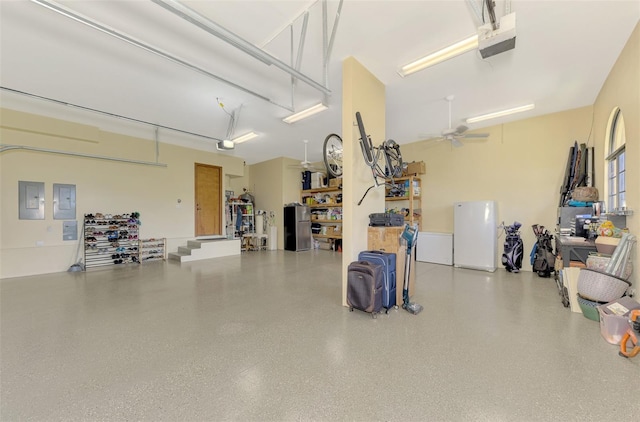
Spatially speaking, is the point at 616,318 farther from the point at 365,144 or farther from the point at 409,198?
the point at 409,198

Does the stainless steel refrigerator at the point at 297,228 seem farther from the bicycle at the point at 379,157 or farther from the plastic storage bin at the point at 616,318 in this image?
the plastic storage bin at the point at 616,318

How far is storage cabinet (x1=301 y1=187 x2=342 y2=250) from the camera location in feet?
28.3

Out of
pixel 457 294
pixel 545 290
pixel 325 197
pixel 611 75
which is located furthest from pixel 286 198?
pixel 611 75

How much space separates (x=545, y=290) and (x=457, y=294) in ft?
4.88

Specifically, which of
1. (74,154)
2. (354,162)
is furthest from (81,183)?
(354,162)

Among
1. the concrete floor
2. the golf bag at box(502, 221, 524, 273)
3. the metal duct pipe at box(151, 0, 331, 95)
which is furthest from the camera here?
the golf bag at box(502, 221, 524, 273)

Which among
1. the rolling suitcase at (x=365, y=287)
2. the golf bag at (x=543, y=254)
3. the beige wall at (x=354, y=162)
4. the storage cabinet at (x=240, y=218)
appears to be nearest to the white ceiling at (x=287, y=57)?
the beige wall at (x=354, y=162)

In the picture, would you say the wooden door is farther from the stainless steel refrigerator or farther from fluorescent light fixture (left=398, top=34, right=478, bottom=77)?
fluorescent light fixture (left=398, top=34, right=478, bottom=77)

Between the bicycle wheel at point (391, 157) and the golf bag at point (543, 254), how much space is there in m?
3.40

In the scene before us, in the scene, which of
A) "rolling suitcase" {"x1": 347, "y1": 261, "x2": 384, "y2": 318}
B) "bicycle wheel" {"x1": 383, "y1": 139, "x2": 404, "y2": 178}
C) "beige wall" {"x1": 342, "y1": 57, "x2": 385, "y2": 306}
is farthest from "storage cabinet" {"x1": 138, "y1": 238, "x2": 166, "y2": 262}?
"bicycle wheel" {"x1": 383, "y1": 139, "x2": 404, "y2": 178}

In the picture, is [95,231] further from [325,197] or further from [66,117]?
[325,197]

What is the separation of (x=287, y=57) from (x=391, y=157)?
79.2 inches

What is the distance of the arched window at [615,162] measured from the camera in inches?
138

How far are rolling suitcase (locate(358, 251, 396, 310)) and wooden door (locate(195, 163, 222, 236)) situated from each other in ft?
21.1
